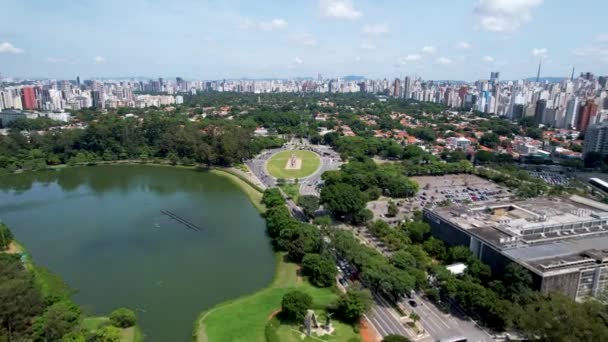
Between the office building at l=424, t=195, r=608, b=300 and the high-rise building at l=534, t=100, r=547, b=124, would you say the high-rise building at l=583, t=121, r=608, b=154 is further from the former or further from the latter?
the high-rise building at l=534, t=100, r=547, b=124

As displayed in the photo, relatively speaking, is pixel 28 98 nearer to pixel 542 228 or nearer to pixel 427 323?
pixel 427 323

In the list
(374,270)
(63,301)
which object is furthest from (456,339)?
(63,301)

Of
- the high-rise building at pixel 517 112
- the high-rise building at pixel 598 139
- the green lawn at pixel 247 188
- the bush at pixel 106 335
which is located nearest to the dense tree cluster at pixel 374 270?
the bush at pixel 106 335

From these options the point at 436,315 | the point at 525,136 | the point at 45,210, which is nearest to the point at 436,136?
the point at 525,136

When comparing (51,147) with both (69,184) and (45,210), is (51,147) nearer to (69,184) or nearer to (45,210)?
(69,184)

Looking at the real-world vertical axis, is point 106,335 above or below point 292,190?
below

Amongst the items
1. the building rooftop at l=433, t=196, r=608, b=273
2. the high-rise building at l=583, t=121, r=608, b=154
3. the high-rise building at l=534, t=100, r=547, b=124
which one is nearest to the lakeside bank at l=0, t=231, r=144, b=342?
the building rooftop at l=433, t=196, r=608, b=273

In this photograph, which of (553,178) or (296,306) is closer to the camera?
(296,306)
